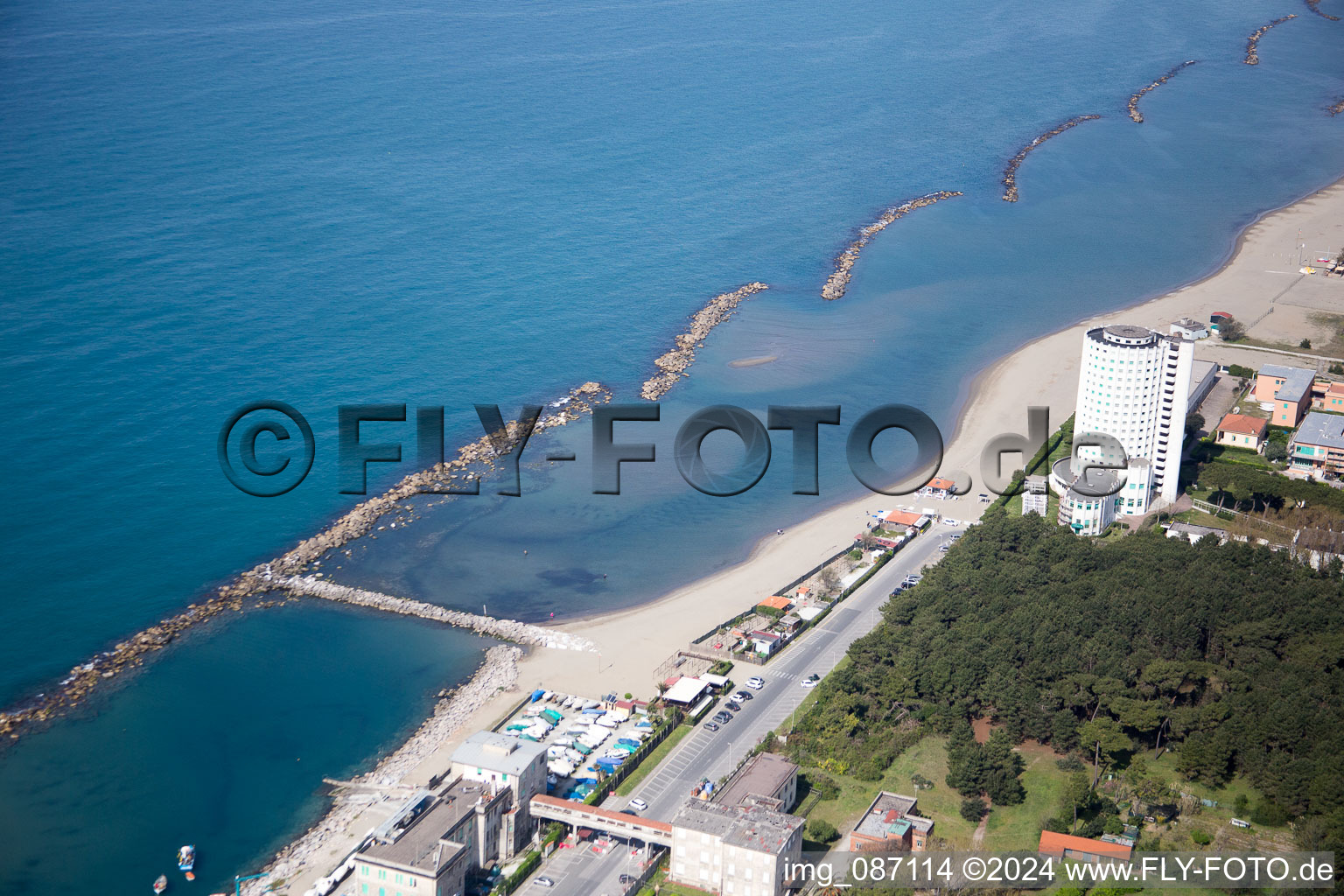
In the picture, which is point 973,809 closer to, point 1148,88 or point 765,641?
point 765,641

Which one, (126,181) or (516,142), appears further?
(516,142)

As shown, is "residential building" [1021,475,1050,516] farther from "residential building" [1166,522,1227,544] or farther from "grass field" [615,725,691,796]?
"grass field" [615,725,691,796]

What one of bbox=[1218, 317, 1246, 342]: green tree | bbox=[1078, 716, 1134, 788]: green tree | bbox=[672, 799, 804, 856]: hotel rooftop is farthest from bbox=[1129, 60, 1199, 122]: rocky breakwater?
bbox=[672, 799, 804, 856]: hotel rooftop

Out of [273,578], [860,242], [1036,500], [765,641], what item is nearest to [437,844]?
[765,641]

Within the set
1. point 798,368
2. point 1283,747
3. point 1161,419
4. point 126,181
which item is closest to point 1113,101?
point 798,368

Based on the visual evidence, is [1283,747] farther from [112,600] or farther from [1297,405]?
[112,600]

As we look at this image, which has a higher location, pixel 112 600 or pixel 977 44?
pixel 977 44
